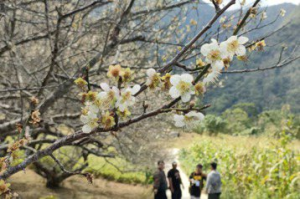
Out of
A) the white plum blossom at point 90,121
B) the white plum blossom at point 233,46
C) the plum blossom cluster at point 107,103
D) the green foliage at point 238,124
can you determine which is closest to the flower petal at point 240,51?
the white plum blossom at point 233,46

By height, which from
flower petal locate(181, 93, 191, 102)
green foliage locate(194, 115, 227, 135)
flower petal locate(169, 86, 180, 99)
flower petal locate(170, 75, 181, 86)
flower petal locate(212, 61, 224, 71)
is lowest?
flower petal locate(181, 93, 191, 102)

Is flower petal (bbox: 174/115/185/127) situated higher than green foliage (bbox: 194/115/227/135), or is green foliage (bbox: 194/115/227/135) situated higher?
green foliage (bbox: 194/115/227/135)

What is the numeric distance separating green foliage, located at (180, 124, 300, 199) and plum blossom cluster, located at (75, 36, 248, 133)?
539cm

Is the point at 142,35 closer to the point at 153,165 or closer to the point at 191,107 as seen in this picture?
the point at 191,107

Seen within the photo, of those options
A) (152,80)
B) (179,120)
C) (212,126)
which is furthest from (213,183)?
(212,126)

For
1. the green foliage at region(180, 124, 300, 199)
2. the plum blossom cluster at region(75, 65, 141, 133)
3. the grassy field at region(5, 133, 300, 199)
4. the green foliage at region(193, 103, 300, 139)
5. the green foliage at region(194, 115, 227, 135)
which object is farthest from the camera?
the green foliage at region(194, 115, 227, 135)

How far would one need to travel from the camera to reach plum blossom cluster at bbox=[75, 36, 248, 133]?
49.9 inches

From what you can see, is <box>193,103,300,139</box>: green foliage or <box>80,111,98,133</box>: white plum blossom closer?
<box>80,111,98,133</box>: white plum blossom

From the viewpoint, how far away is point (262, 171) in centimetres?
791

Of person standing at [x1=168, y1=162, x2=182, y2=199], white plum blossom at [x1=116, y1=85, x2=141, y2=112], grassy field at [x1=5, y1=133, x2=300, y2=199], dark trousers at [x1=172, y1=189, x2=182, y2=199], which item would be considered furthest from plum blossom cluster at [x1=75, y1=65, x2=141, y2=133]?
grassy field at [x1=5, y1=133, x2=300, y2=199]

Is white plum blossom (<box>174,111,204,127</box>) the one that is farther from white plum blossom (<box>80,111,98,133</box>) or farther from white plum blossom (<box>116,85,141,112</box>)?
white plum blossom (<box>80,111,98,133</box>)

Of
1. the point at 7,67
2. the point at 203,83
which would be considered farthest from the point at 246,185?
the point at 203,83

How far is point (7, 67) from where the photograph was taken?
5.64 meters

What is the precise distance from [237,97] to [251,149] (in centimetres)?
8414
